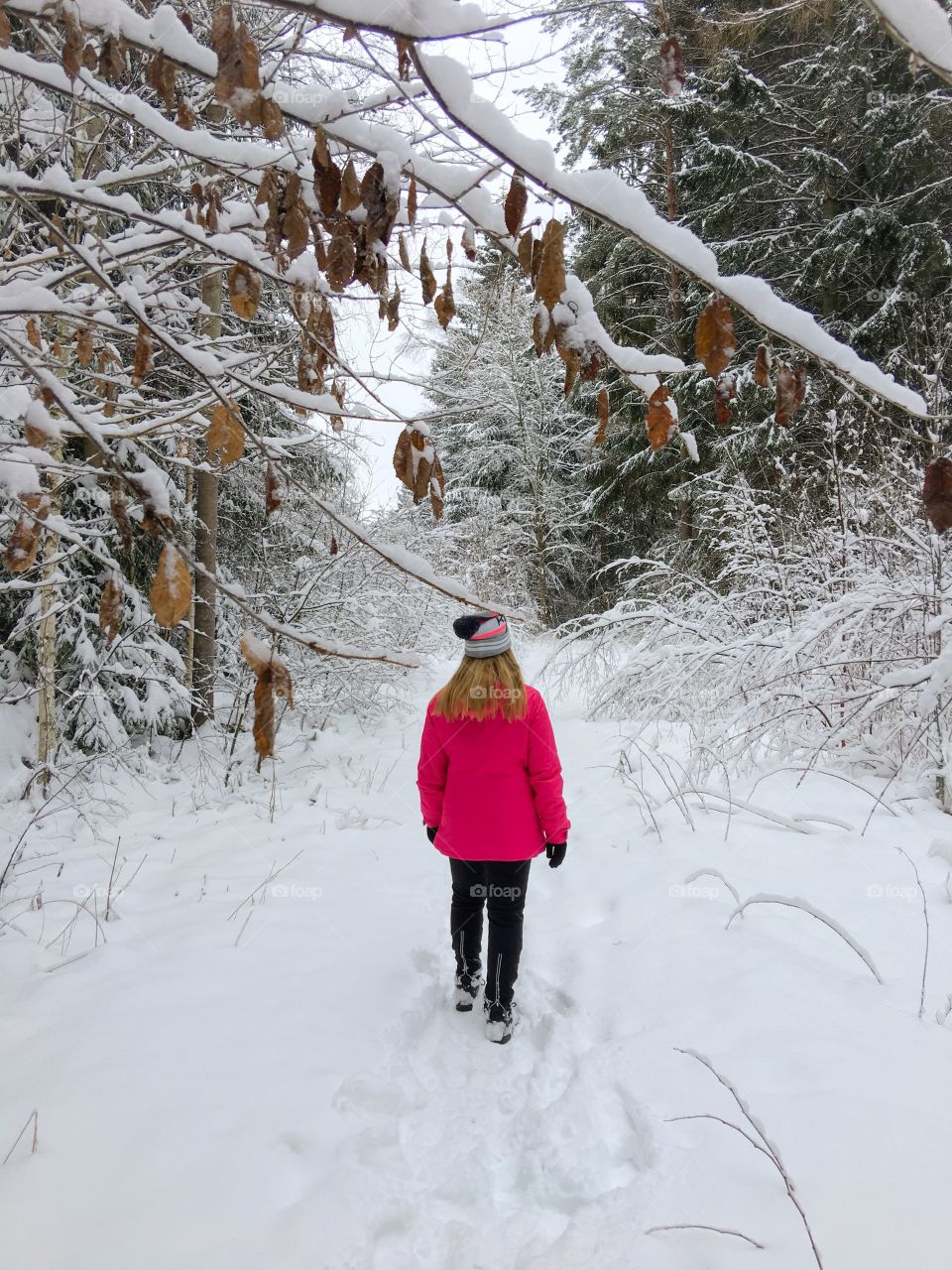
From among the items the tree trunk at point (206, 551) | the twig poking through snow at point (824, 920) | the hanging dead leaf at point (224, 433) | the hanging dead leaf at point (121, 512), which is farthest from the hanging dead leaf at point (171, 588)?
the tree trunk at point (206, 551)

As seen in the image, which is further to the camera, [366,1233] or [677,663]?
[677,663]

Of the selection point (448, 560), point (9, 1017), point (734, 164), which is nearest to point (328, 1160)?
point (9, 1017)

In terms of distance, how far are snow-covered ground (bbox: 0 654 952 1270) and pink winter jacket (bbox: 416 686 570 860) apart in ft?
2.26

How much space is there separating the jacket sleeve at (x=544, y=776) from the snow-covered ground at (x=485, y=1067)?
27.4 inches

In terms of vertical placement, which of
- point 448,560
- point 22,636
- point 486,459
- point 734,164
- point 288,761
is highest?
point 734,164

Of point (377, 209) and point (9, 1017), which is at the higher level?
point (377, 209)

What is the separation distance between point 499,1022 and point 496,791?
0.89 metres

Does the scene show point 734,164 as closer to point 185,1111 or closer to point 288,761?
point 288,761

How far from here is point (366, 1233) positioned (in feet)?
5.56

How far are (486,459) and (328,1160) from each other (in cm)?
1683

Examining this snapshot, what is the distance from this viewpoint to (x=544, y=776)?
2.71 m

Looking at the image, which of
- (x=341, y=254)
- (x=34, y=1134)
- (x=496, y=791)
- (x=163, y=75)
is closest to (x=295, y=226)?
(x=341, y=254)

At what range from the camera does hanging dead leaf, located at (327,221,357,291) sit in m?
1.23

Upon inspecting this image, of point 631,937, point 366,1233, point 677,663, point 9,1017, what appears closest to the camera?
point 366,1233
